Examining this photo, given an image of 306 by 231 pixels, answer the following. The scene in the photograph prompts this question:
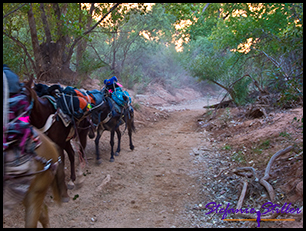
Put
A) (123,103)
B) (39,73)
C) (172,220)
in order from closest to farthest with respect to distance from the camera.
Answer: (172,220) → (123,103) → (39,73)

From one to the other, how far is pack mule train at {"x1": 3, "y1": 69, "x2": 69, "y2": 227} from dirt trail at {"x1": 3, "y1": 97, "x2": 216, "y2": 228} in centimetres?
133

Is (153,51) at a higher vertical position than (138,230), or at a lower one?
higher

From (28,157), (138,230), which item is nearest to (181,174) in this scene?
(138,230)

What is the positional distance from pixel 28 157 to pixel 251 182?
11.4ft

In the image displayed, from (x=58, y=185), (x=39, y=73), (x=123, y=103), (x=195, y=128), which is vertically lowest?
(x=195, y=128)

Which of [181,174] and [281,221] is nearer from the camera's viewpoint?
[281,221]

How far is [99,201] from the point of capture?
4195mm

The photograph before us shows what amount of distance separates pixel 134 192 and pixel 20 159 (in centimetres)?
274

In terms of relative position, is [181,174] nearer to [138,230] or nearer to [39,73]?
[138,230]

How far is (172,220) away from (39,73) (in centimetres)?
847

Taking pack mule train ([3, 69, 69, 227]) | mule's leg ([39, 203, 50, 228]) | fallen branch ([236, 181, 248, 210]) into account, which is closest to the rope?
pack mule train ([3, 69, 69, 227])

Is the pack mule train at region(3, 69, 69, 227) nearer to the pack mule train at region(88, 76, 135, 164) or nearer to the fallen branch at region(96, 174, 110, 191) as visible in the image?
the fallen branch at region(96, 174, 110, 191)

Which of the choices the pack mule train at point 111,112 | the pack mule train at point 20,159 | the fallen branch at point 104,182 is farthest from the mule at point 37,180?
the pack mule train at point 111,112

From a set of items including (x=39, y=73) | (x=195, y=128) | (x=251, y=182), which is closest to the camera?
(x=251, y=182)
